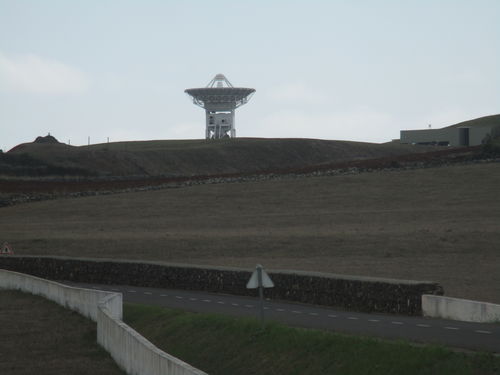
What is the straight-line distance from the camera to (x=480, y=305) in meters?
24.0

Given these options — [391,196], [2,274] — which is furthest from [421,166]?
[2,274]

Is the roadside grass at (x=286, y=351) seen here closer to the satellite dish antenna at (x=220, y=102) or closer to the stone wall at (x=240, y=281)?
the stone wall at (x=240, y=281)

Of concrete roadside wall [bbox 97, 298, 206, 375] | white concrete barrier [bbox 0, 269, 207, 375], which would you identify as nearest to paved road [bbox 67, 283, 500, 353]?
white concrete barrier [bbox 0, 269, 207, 375]

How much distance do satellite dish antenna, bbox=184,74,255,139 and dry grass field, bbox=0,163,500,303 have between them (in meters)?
61.1

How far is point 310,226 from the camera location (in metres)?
56.8

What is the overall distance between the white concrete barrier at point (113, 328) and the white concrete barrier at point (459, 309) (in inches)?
284

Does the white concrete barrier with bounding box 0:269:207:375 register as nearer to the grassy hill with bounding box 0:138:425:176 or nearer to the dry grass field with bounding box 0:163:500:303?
the dry grass field with bounding box 0:163:500:303

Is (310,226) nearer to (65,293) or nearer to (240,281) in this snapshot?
(240,281)

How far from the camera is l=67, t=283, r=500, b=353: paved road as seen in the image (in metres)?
20.3

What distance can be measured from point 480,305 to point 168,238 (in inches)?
1199

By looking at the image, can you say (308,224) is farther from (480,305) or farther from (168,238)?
(480,305)

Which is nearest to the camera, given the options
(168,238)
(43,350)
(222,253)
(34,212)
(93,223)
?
(43,350)

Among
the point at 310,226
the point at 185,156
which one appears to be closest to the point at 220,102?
the point at 185,156

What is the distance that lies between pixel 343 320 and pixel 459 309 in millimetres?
2574
